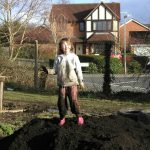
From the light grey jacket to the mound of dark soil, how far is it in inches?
25.4

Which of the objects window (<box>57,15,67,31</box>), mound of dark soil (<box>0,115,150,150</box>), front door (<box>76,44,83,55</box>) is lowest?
mound of dark soil (<box>0,115,150,150</box>)

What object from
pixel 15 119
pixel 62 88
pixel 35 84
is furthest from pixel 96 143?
pixel 35 84

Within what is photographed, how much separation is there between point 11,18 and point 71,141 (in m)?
20.9

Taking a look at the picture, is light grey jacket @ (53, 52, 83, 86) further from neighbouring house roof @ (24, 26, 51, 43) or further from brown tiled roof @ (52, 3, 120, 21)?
brown tiled roof @ (52, 3, 120, 21)

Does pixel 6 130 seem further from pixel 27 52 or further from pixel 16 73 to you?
pixel 27 52

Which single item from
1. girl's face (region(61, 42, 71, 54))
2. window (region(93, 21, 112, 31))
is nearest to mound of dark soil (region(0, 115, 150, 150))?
girl's face (region(61, 42, 71, 54))

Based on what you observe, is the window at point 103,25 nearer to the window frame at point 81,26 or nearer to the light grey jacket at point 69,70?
the window frame at point 81,26

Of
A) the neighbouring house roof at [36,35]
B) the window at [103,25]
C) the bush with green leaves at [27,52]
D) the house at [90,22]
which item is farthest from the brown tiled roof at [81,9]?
the bush with green leaves at [27,52]

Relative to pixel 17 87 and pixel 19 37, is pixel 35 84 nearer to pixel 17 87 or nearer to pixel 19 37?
pixel 17 87

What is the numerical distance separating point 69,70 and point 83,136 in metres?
1.60

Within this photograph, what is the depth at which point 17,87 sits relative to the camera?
65.2 feet

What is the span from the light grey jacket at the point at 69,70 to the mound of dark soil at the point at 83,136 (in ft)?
2.12

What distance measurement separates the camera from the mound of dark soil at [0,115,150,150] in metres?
6.29

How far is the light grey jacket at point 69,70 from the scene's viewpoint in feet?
26.3
